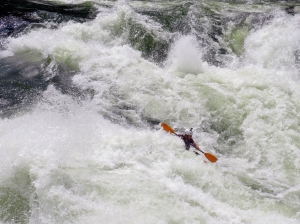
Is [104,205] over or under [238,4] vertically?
under

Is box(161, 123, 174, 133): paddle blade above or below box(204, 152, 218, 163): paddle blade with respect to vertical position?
above

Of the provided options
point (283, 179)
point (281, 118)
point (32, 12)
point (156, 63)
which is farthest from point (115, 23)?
point (283, 179)

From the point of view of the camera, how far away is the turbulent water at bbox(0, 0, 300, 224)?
142 inches

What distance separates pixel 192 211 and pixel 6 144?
2311mm

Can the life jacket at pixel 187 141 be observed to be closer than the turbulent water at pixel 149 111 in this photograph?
No

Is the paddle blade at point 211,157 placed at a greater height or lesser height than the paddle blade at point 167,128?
lesser

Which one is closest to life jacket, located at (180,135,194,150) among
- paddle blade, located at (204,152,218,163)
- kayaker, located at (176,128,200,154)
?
kayaker, located at (176,128,200,154)

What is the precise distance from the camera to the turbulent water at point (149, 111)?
142 inches

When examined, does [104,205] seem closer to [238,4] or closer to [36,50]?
[36,50]

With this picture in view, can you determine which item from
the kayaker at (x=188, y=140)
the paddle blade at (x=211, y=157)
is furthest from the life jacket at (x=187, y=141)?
the paddle blade at (x=211, y=157)

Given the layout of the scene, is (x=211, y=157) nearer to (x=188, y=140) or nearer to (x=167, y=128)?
(x=188, y=140)

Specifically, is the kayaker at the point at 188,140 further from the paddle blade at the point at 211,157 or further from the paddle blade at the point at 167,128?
the paddle blade at the point at 167,128

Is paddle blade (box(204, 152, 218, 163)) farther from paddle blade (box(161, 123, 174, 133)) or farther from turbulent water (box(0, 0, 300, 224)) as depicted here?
paddle blade (box(161, 123, 174, 133))

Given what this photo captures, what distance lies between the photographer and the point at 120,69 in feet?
20.2
